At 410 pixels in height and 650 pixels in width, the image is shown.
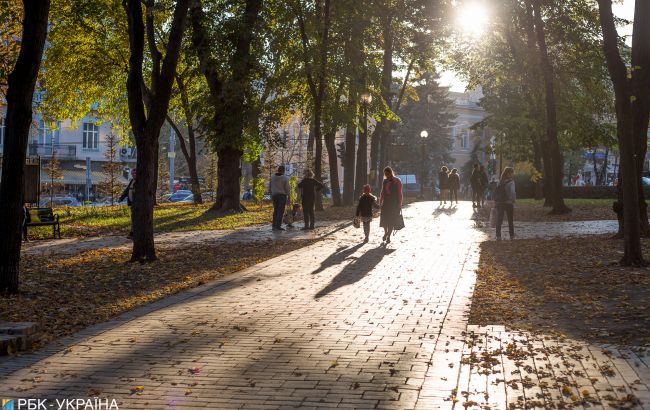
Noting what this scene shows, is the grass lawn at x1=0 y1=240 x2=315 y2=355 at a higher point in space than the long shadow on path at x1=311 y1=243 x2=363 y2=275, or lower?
lower

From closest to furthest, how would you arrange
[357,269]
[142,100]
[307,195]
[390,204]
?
[357,269] → [142,100] → [390,204] → [307,195]

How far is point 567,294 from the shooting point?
1023 cm

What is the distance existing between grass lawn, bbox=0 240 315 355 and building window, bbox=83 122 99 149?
5283 centimetres

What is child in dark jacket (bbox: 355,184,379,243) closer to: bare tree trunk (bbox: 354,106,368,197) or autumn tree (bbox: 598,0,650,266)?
autumn tree (bbox: 598,0,650,266)

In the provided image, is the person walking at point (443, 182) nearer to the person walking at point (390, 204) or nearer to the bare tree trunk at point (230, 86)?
the bare tree trunk at point (230, 86)

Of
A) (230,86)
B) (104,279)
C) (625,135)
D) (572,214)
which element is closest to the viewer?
(104,279)

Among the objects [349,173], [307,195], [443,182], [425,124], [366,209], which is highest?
[425,124]

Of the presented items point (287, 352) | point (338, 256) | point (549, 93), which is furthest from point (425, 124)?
point (287, 352)

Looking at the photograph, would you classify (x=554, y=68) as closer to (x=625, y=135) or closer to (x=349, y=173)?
(x=349, y=173)

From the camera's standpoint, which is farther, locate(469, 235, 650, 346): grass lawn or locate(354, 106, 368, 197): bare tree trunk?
locate(354, 106, 368, 197): bare tree trunk

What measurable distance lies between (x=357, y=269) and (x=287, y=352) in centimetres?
619

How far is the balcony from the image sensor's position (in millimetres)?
63562

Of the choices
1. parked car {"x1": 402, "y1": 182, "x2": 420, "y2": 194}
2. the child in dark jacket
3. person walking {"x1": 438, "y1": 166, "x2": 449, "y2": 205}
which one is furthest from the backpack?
parked car {"x1": 402, "y1": 182, "x2": 420, "y2": 194}

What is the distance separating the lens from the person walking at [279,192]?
21.5m
